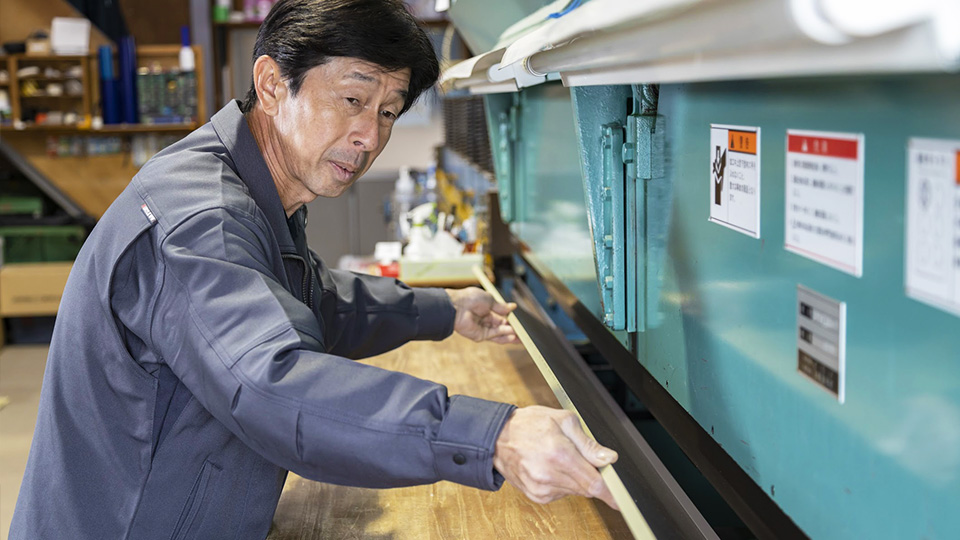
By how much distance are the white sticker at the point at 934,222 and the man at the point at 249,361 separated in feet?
1.53

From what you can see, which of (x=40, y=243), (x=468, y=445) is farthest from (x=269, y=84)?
(x=40, y=243)

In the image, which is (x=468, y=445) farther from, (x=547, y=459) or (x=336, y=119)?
(x=336, y=119)

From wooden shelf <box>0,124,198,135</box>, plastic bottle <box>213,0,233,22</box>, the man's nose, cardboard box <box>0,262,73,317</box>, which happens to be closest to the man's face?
the man's nose

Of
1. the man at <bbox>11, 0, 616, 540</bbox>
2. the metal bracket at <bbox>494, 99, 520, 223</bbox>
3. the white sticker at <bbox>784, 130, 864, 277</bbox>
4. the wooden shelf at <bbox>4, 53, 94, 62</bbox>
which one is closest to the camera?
the white sticker at <bbox>784, 130, 864, 277</bbox>

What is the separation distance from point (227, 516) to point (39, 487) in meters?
0.31

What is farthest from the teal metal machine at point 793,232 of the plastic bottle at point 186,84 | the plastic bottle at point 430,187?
the plastic bottle at point 186,84

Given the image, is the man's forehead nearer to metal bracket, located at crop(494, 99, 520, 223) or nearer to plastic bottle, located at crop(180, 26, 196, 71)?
metal bracket, located at crop(494, 99, 520, 223)

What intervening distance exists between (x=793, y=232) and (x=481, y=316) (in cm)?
125

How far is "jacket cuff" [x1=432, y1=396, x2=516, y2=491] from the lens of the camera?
0.97 meters

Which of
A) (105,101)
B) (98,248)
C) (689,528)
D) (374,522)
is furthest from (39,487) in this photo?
(105,101)

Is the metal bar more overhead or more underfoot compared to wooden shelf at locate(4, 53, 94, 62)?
more underfoot

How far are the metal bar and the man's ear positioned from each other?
742 millimetres

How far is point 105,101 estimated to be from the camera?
21.0 feet

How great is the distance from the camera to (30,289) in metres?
5.89
